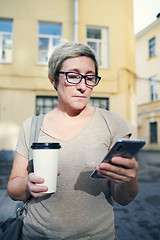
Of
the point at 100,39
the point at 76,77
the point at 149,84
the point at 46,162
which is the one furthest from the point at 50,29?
the point at 149,84

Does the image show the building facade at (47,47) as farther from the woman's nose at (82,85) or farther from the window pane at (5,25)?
the woman's nose at (82,85)

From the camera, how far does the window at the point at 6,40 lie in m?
8.99

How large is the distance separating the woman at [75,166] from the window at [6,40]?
28.4ft

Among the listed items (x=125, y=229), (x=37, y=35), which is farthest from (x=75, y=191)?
(x=37, y=35)

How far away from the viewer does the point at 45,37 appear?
9.19 metres

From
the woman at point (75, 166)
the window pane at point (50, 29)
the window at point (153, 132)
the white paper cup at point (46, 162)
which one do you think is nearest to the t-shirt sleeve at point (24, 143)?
the woman at point (75, 166)

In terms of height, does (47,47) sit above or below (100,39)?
below

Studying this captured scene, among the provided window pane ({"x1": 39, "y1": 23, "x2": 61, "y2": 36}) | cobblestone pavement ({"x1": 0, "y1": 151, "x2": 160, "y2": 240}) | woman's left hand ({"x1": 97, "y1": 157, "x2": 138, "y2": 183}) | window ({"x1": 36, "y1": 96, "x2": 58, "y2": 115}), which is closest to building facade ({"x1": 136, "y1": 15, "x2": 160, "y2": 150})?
window pane ({"x1": 39, "y1": 23, "x2": 61, "y2": 36})

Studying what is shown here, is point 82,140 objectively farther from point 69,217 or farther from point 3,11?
point 3,11

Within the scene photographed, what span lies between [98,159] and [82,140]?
145 mm

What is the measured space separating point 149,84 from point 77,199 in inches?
716

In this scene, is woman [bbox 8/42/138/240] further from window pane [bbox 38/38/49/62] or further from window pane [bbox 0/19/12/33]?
window pane [bbox 0/19/12/33]

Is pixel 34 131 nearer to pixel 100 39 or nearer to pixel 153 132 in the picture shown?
pixel 100 39

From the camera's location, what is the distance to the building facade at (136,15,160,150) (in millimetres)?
17000
